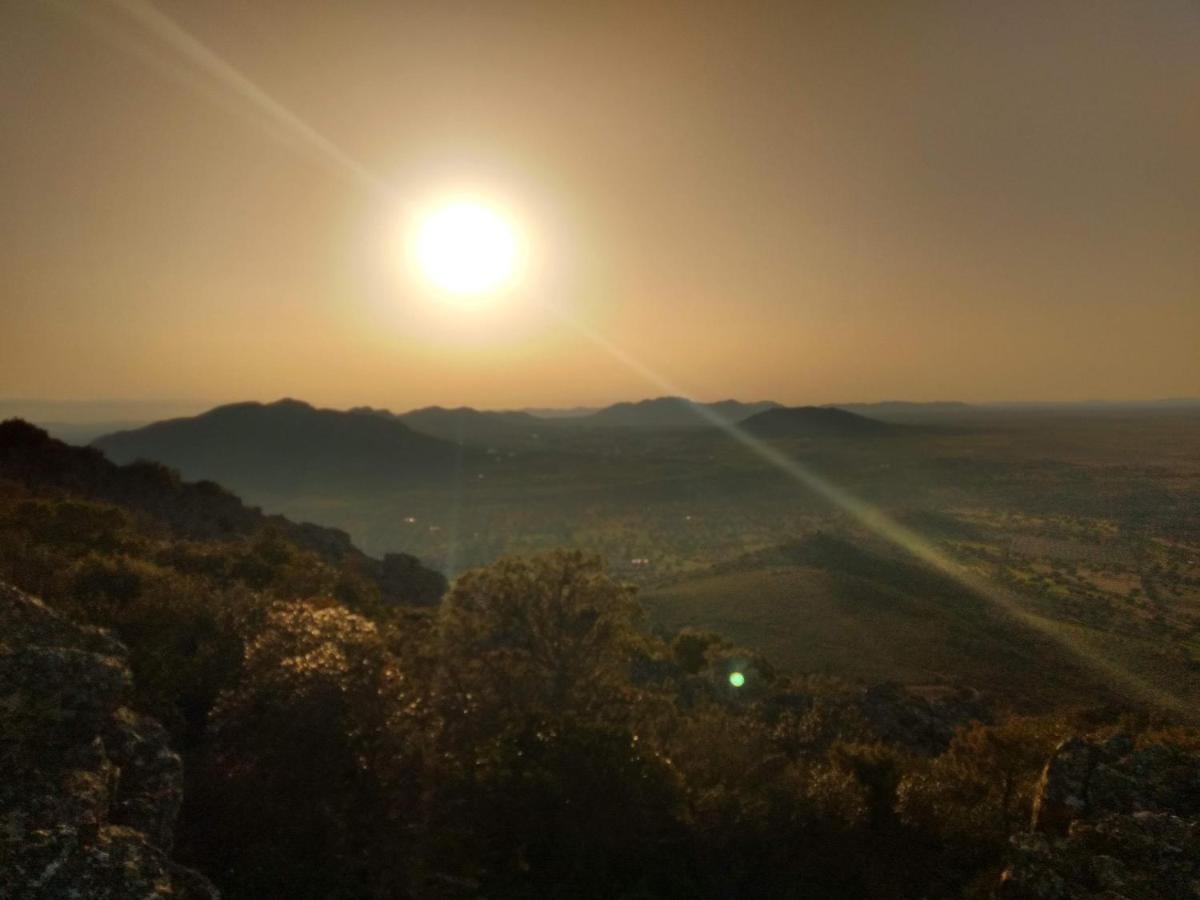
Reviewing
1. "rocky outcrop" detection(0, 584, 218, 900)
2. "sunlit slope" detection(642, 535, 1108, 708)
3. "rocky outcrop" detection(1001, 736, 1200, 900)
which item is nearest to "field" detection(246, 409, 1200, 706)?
"sunlit slope" detection(642, 535, 1108, 708)

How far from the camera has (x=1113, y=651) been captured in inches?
2633

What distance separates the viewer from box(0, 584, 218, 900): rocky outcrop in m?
6.80

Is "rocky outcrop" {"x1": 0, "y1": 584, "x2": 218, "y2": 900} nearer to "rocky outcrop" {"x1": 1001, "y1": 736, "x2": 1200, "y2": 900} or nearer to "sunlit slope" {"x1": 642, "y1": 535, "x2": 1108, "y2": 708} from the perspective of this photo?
"rocky outcrop" {"x1": 1001, "y1": 736, "x2": 1200, "y2": 900}

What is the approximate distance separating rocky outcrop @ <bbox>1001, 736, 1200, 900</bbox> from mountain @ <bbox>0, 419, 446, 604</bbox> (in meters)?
46.2

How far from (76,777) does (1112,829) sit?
13.7m

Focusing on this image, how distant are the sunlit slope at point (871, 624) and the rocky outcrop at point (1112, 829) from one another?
149ft

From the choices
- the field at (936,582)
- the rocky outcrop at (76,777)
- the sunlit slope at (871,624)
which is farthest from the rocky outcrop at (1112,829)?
the field at (936,582)

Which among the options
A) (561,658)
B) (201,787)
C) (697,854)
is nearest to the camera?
(201,787)

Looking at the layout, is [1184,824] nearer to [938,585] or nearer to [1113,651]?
A: [1113,651]

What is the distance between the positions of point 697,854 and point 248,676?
967cm

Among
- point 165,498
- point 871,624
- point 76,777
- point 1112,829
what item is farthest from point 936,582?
point 76,777

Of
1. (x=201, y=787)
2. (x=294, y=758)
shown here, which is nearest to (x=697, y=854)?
(x=294, y=758)

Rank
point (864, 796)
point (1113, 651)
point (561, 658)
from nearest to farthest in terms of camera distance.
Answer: point (864, 796)
point (561, 658)
point (1113, 651)

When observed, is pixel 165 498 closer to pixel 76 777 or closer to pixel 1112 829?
pixel 76 777
